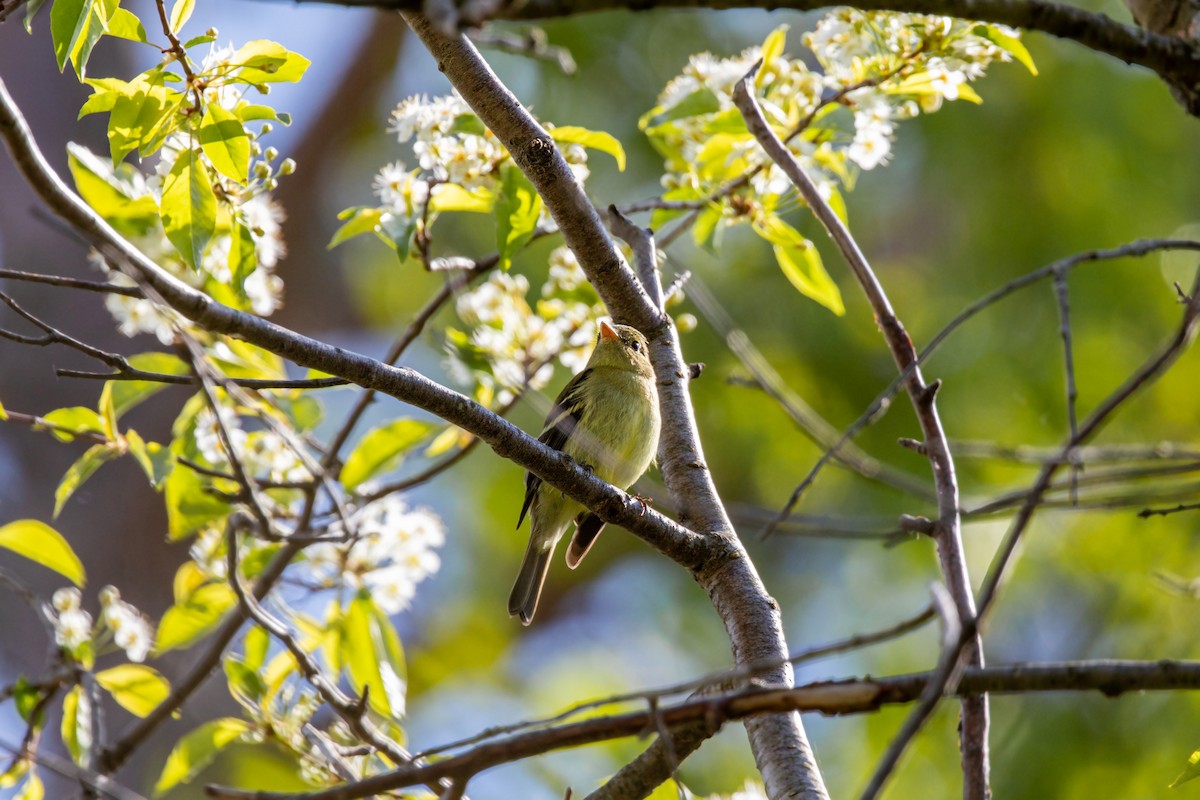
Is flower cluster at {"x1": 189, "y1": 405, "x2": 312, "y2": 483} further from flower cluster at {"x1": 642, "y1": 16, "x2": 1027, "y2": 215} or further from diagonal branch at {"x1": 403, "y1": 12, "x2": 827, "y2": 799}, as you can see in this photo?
flower cluster at {"x1": 642, "y1": 16, "x2": 1027, "y2": 215}

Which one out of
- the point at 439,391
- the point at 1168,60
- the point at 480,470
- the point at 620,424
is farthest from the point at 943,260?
the point at 439,391

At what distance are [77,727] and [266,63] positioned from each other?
2.23 meters

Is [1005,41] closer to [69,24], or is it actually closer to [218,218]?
[218,218]

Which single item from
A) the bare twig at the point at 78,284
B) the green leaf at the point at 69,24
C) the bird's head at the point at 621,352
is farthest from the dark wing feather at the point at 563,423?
the bare twig at the point at 78,284

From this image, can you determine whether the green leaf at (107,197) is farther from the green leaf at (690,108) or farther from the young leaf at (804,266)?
the young leaf at (804,266)

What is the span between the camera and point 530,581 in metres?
5.00

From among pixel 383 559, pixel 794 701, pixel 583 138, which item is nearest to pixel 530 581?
pixel 383 559

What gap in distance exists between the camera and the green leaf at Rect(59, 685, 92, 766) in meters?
3.53

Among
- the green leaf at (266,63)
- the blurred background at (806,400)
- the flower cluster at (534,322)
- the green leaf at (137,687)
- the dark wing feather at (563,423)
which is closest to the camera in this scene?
the green leaf at (266,63)

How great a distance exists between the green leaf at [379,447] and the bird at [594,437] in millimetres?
709

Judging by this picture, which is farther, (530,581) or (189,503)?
(530,581)

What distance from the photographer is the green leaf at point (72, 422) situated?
3.37 m

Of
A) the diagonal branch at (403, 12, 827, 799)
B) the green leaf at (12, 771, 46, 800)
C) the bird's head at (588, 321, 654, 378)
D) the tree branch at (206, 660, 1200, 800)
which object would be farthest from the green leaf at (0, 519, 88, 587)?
the tree branch at (206, 660, 1200, 800)

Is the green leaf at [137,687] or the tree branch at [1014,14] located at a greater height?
the tree branch at [1014,14]
